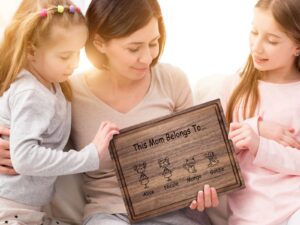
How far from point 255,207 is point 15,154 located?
723 mm

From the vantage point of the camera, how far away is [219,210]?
1.70 m

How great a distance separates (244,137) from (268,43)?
0.99 ft

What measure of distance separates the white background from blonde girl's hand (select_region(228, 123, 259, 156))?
0.63 m

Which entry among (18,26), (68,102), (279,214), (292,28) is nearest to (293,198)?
(279,214)

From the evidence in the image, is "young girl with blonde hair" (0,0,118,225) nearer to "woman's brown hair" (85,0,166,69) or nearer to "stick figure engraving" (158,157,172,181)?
"woman's brown hair" (85,0,166,69)

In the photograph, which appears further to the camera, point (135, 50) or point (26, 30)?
point (135, 50)

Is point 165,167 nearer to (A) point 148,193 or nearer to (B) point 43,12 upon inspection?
(A) point 148,193

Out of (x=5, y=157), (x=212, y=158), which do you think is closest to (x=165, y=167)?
(x=212, y=158)

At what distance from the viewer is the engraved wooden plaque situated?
1463 millimetres

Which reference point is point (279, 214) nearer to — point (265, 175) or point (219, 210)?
point (265, 175)

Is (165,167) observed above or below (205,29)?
below

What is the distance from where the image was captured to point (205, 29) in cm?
207

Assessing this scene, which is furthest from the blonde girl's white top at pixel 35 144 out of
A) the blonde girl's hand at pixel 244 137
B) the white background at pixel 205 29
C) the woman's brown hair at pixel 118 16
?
the white background at pixel 205 29

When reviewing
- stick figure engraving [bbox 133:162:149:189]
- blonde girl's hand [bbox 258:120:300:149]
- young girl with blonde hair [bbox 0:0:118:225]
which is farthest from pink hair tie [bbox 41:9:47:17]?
blonde girl's hand [bbox 258:120:300:149]
